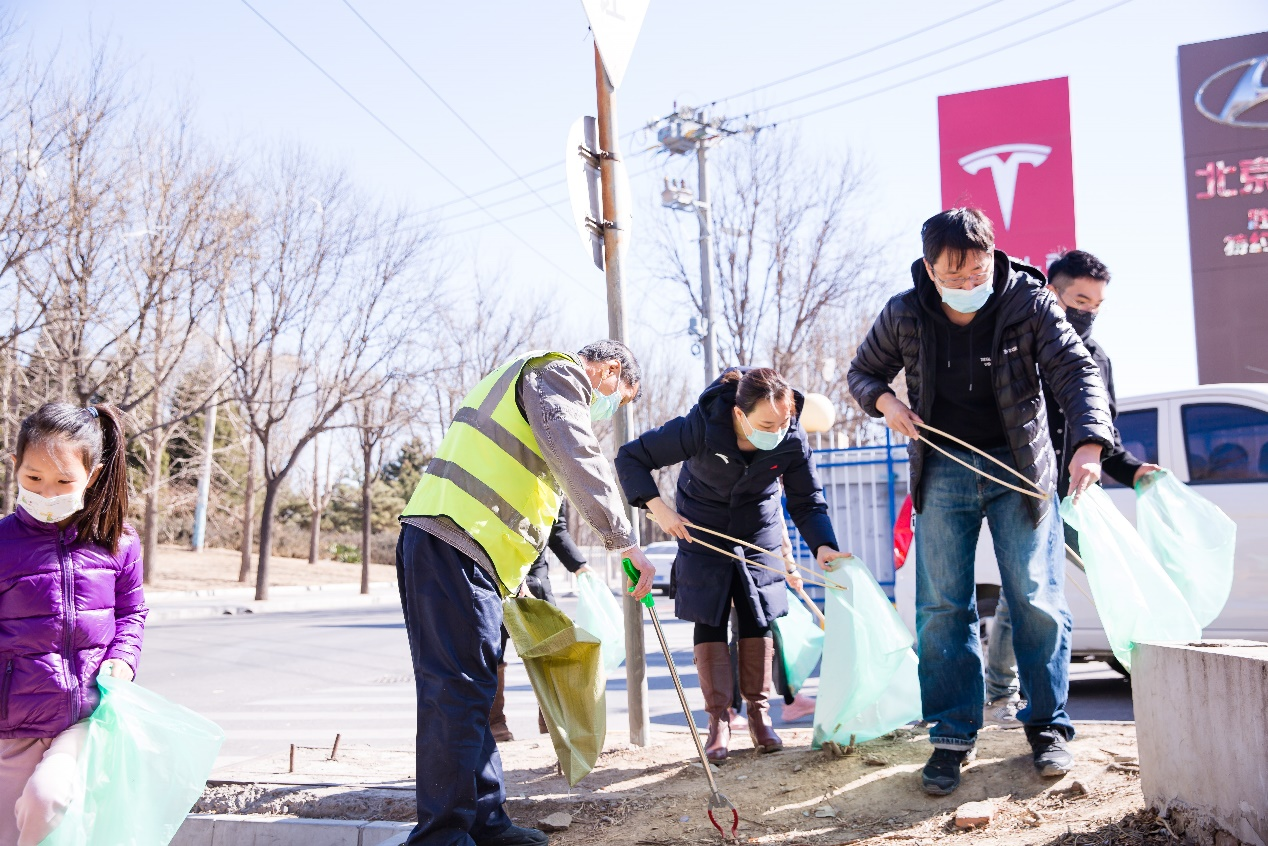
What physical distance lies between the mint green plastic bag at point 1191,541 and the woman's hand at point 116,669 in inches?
127

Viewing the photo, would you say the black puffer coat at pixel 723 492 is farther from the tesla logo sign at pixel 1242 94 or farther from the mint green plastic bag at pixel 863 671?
the tesla logo sign at pixel 1242 94

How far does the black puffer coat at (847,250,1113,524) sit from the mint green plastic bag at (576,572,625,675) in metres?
1.95

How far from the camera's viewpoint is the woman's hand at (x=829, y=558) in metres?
4.19

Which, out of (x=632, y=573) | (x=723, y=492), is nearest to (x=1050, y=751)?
(x=632, y=573)

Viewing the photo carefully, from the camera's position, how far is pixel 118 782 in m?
2.83

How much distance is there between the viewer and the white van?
5883 mm

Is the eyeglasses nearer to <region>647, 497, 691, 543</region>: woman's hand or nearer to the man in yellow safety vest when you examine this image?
the man in yellow safety vest

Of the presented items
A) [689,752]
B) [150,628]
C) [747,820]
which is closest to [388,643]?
[150,628]

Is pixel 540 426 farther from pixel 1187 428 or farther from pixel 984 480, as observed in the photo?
pixel 1187 428

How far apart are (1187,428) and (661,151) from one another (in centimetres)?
1564

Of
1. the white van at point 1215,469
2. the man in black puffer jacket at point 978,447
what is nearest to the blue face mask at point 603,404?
the man in black puffer jacket at point 978,447

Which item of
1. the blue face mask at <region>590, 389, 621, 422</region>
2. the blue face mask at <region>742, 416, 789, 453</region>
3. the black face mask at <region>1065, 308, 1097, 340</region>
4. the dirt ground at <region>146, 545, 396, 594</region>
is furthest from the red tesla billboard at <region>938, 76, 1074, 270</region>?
the dirt ground at <region>146, 545, 396, 594</region>

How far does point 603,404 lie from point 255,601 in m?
21.1

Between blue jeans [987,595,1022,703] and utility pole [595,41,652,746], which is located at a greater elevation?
utility pole [595,41,652,746]
